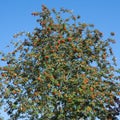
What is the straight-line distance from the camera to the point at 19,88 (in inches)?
1615

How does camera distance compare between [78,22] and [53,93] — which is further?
[78,22]

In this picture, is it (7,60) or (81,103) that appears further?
(7,60)

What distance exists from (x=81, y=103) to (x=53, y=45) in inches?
242

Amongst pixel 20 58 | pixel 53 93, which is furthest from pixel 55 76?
pixel 20 58

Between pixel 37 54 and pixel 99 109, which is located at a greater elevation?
pixel 37 54

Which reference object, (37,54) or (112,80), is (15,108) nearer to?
(37,54)

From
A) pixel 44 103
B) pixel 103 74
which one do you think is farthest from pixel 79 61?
pixel 44 103

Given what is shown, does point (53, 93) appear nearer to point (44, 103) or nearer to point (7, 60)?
point (44, 103)

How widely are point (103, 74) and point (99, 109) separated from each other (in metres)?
3.46

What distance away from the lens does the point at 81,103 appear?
127 ft

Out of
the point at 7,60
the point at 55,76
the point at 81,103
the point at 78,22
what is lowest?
the point at 81,103

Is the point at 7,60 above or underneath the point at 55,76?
above

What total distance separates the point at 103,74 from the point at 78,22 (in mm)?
5643

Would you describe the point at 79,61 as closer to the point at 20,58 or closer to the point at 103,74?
the point at 103,74
